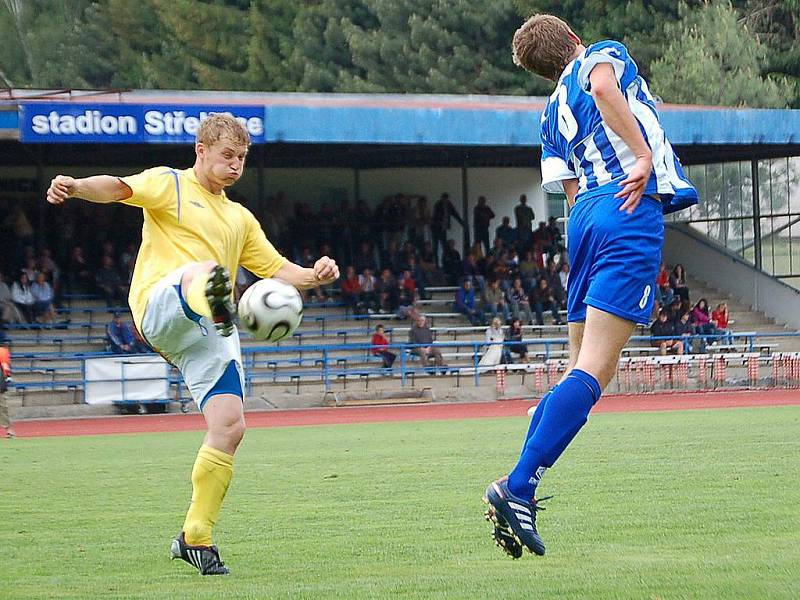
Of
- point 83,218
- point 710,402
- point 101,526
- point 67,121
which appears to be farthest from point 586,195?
point 83,218

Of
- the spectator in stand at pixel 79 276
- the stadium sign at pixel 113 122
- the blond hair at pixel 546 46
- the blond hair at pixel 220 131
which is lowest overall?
the spectator in stand at pixel 79 276

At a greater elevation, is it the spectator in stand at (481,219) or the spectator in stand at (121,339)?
the spectator in stand at (481,219)

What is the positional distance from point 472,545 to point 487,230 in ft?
91.6

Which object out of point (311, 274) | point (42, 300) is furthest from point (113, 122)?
point (311, 274)

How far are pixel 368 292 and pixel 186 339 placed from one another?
24246mm

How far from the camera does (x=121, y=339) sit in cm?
2650

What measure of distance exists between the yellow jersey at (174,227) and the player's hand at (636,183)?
1.76 meters

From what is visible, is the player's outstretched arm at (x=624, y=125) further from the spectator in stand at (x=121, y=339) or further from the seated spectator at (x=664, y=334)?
the seated spectator at (x=664, y=334)

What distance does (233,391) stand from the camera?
20.2ft

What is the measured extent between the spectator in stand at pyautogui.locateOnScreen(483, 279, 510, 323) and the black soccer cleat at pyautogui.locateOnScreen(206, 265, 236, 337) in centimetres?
2474

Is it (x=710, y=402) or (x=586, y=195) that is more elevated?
(x=586, y=195)

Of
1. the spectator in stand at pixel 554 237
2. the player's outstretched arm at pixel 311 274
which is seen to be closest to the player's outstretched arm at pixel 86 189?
the player's outstretched arm at pixel 311 274

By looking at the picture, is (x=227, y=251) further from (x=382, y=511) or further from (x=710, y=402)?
(x=710, y=402)

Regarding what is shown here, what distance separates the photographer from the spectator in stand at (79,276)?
95.5 feet
